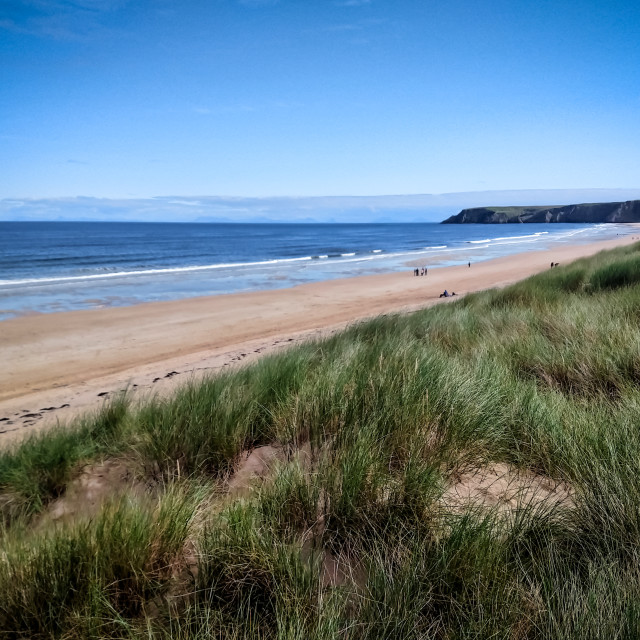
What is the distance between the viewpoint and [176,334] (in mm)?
13156

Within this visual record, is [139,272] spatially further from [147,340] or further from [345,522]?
[345,522]

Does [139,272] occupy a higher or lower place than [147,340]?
higher

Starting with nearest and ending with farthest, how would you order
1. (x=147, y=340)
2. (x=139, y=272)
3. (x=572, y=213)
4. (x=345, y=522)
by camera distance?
(x=345, y=522) < (x=147, y=340) < (x=139, y=272) < (x=572, y=213)

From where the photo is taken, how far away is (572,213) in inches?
6304

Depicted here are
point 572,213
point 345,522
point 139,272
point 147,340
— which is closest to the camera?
point 345,522

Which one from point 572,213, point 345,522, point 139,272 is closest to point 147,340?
point 345,522

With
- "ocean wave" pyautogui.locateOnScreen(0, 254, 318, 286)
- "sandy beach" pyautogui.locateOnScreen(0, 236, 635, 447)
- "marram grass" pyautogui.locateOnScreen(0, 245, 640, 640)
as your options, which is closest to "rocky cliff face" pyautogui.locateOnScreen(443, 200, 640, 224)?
"ocean wave" pyautogui.locateOnScreen(0, 254, 318, 286)

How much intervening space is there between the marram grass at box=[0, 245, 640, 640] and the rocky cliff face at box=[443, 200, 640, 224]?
17192cm

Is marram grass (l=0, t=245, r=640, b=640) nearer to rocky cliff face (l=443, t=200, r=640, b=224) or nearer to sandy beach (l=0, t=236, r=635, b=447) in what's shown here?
sandy beach (l=0, t=236, r=635, b=447)

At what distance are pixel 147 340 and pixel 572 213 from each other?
178 m

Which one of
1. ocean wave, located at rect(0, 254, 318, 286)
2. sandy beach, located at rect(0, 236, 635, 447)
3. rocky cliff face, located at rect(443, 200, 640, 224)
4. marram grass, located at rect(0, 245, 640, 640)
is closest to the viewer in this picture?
marram grass, located at rect(0, 245, 640, 640)

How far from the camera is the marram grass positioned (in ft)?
5.81

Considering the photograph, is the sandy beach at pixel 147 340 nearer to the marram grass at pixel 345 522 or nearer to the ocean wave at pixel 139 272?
the marram grass at pixel 345 522

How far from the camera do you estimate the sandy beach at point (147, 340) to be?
7.96m
